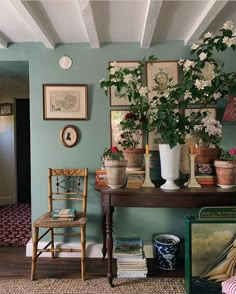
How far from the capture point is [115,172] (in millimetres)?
1936

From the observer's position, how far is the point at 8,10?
5.97 feet

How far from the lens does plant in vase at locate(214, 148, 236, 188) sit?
6.31 ft

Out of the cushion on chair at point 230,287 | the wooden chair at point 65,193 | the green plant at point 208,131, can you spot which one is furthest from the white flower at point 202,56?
the cushion on chair at point 230,287

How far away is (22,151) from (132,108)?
304 centimetres

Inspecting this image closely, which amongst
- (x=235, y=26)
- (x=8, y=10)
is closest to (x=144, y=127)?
(x=235, y=26)

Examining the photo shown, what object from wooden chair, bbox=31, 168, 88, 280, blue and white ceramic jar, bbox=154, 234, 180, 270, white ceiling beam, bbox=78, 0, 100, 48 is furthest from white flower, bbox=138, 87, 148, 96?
blue and white ceramic jar, bbox=154, 234, 180, 270

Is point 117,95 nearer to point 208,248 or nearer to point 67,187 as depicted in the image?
point 67,187

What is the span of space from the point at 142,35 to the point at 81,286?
2223 millimetres

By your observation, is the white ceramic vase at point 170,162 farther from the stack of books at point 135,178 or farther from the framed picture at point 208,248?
the framed picture at point 208,248

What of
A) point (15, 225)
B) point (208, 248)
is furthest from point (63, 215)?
point (15, 225)

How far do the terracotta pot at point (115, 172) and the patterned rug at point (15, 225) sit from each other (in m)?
1.52

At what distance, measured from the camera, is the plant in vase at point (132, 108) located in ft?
7.14

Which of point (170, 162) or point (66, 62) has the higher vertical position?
point (66, 62)

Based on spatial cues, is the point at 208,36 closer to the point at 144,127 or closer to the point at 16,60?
the point at 144,127
